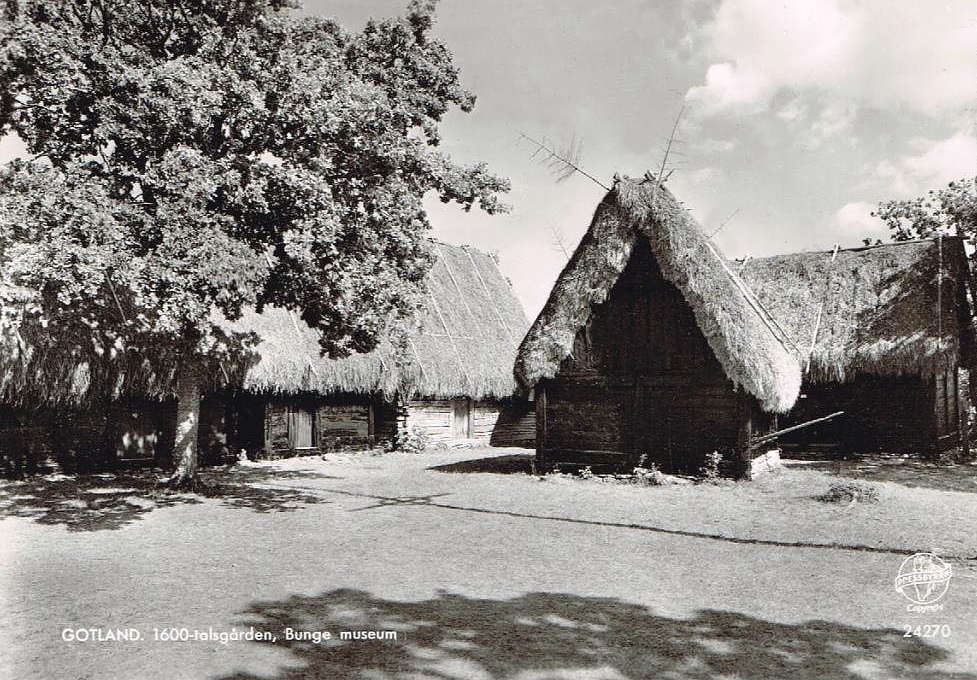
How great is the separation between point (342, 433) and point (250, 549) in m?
12.2

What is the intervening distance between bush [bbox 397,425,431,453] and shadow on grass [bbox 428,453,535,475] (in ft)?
8.79

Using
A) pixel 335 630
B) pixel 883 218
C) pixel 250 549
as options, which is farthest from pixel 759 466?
pixel 883 218

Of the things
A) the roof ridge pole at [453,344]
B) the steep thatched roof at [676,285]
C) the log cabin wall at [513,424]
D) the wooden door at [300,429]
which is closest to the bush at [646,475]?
the steep thatched roof at [676,285]

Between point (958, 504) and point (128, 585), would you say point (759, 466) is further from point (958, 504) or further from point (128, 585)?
point (128, 585)

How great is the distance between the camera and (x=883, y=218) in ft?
86.4

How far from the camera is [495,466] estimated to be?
16984 millimetres

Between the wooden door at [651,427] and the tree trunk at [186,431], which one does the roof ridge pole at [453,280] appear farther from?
the tree trunk at [186,431]

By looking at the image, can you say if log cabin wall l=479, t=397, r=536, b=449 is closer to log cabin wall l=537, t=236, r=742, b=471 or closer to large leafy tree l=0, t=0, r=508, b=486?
log cabin wall l=537, t=236, r=742, b=471

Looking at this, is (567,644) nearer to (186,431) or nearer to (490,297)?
(186,431)

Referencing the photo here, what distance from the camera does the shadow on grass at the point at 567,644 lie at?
446 cm

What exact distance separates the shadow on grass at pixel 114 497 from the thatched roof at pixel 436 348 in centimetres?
313

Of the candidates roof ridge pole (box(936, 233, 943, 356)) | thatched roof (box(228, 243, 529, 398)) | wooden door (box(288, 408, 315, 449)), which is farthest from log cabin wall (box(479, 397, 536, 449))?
roof ridge pole (box(936, 233, 943, 356))

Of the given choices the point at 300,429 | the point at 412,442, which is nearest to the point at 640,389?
the point at 412,442

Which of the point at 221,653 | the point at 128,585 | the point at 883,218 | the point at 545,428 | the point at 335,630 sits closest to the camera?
the point at 221,653
